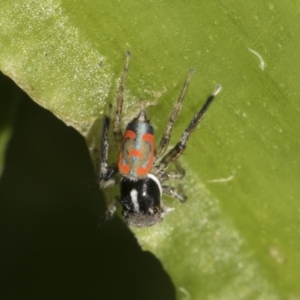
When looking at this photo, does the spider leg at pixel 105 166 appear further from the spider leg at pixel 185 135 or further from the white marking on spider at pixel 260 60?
the white marking on spider at pixel 260 60

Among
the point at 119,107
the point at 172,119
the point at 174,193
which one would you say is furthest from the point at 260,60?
the point at 174,193

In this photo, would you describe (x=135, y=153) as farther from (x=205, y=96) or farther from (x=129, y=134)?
(x=205, y=96)

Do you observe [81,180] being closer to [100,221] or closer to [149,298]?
[100,221]

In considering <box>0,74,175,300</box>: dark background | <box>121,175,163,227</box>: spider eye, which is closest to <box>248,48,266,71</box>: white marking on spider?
<box>121,175,163,227</box>: spider eye

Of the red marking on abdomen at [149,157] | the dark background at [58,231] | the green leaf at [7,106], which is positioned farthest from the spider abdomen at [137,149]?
the green leaf at [7,106]

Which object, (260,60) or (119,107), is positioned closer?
(260,60)
